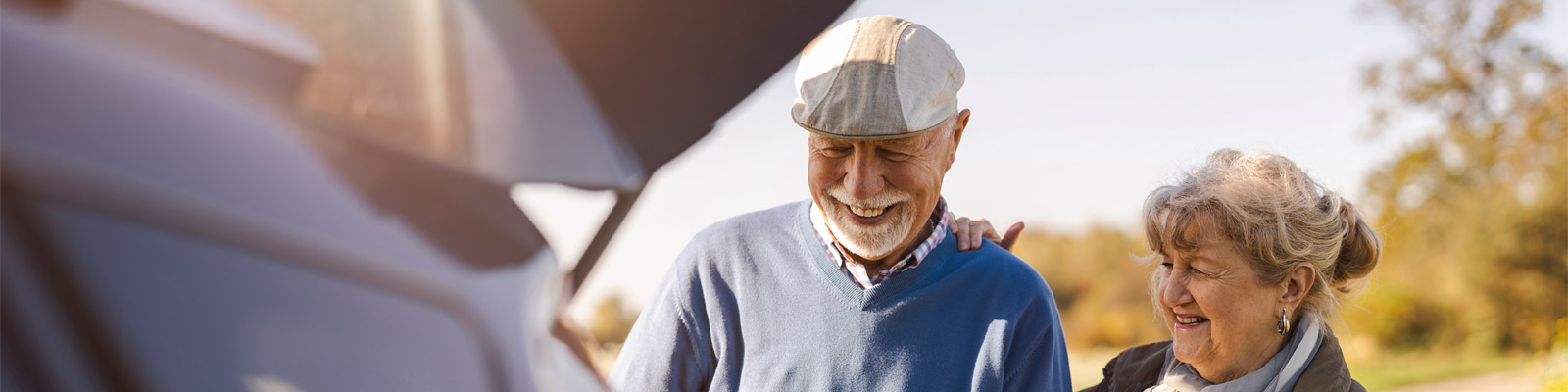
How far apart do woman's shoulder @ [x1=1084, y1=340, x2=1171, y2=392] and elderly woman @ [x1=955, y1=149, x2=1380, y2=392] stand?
12 centimetres

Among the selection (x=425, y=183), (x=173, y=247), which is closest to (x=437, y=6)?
(x=425, y=183)

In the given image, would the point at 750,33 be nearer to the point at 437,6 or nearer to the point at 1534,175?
the point at 437,6

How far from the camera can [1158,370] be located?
7.76 feet

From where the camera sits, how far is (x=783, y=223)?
2.19 meters

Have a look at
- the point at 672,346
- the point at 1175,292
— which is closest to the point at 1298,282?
the point at 1175,292

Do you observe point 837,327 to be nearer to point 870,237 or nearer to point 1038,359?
point 870,237

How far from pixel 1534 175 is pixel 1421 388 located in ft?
23.5

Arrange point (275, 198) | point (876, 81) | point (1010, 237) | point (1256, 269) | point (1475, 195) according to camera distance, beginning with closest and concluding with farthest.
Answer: point (275, 198)
point (876, 81)
point (1256, 269)
point (1010, 237)
point (1475, 195)

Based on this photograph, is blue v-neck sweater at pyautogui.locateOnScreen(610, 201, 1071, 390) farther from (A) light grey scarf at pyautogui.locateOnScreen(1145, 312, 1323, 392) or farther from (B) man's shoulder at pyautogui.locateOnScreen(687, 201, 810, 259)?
(A) light grey scarf at pyautogui.locateOnScreen(1145, 312, 1323, 392)

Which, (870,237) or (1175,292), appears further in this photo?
(1175,292)

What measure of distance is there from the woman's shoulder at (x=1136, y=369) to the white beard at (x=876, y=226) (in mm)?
679

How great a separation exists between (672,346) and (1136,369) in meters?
1.01

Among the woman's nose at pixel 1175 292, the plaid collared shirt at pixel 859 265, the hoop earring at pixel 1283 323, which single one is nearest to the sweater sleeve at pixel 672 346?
the plaid collared shirt at pixel 859 265

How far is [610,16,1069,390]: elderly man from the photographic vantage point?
6.34ft
